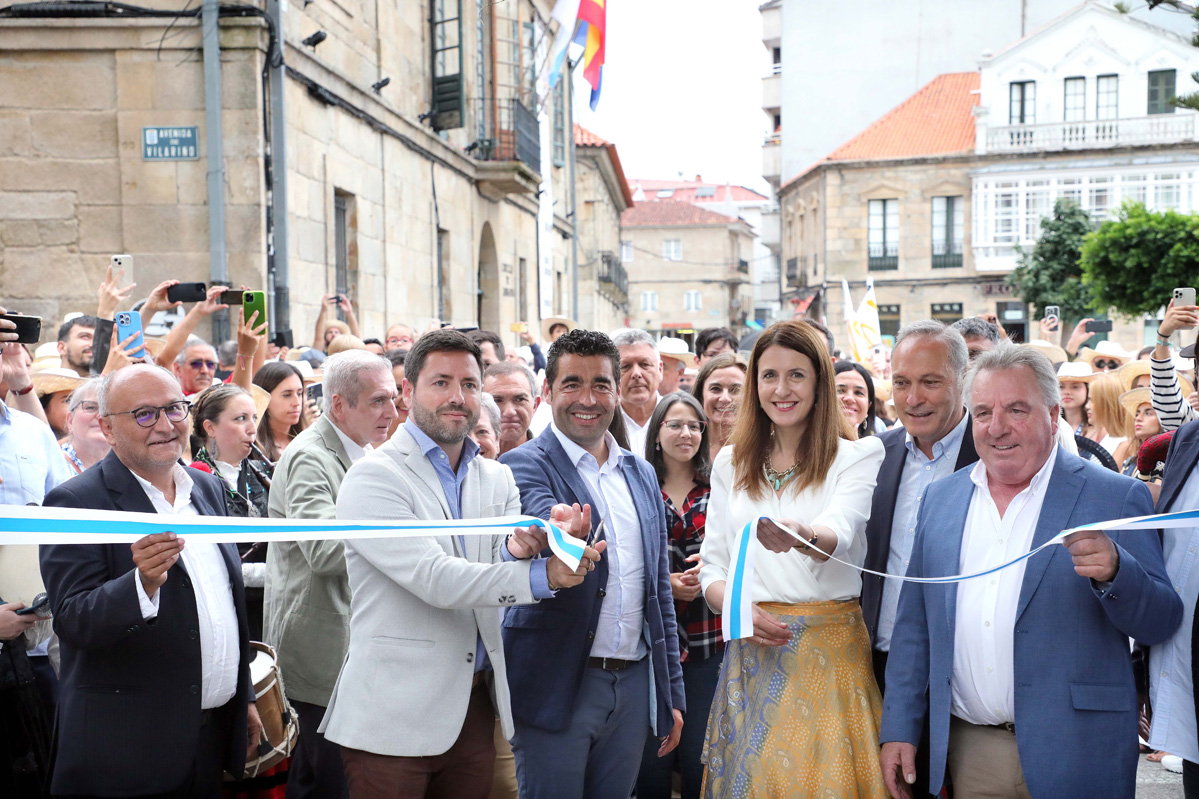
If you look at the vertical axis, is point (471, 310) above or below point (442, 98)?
below

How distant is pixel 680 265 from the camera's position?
84062 millimetres

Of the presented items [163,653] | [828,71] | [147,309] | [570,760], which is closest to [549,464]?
[570,760]

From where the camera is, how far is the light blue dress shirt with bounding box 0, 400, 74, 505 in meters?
4.09

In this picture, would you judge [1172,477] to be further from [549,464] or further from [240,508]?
[240,508]

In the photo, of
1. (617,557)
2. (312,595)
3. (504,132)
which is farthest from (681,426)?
(504,132)

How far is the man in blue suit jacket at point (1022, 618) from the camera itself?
2.96 m

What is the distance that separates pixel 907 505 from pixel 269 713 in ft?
7.67

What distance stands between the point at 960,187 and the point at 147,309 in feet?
136

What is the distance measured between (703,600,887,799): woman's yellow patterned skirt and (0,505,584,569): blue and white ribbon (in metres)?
0.82

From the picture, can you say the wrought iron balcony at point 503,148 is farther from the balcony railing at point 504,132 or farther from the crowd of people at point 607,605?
the crowd of people at point 607,605

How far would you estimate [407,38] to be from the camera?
15.5m

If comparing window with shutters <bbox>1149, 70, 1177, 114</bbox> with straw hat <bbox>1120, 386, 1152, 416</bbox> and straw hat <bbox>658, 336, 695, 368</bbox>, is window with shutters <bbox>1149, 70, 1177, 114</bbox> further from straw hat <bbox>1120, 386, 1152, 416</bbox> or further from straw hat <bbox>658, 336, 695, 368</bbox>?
straw hat <bbox>1120, 386, 1152, 416</bbox>

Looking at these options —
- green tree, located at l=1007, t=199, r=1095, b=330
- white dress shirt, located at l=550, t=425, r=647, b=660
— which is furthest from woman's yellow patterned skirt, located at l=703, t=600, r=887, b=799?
green tree, located at l=1007, t=199, r=1095, b=330

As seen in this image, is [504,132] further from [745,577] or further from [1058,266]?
[1058,266]
